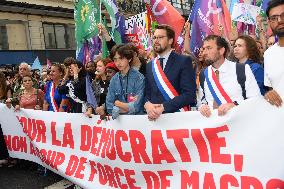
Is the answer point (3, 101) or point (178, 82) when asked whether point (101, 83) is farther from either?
point (3, 101)

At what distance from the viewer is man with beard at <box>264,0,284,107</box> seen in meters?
2.99

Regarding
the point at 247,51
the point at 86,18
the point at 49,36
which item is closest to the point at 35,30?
the point at 49,36

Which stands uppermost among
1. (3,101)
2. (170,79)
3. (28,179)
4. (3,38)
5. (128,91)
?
(3,38)

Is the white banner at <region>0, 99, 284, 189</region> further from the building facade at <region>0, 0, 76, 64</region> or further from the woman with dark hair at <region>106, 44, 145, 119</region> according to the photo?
the building facade at <region>0, 0, 76, 64</region>

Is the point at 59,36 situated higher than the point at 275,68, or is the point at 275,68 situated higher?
the point at 59,36

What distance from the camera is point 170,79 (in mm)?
3863

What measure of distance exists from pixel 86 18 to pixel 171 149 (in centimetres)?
399

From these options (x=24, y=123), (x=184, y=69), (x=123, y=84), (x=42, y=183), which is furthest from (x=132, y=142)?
(x=24, y=123)

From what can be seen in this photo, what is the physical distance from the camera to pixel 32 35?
77.9 feet

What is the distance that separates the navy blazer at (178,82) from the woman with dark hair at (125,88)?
0.80ft

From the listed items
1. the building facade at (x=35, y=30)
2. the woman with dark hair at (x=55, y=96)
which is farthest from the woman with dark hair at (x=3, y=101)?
the building facade at (x=35, y=30)

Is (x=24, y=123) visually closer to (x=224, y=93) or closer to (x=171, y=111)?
(x=171, y=111)

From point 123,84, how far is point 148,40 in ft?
14.3

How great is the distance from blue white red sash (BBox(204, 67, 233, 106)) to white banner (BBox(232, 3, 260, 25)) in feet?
13.2
